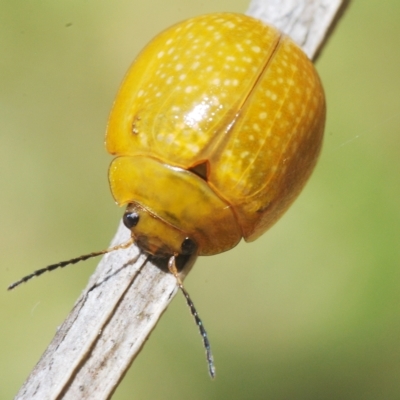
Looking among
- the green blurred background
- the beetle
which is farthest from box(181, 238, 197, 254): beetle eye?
the green blurred background

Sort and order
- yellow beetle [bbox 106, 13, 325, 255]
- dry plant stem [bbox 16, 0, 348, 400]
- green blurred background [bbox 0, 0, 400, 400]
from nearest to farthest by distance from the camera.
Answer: dry plant stem [bbox 16, 0, 348, 400] → yellow beetle [bbox 106, 13, 325, 255] → green blurred background [bbox 0, 0, 400, 400]

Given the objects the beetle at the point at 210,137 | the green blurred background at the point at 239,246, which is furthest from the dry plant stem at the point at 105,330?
the green blurred background at the point at 239,246

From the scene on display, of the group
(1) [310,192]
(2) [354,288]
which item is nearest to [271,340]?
(2) [354,288]

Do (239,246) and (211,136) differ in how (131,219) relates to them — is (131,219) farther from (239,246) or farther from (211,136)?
(239,246)

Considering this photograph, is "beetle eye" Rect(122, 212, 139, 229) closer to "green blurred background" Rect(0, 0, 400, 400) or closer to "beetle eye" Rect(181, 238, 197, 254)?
"beetle eye" Rect(181, 238, 197, 254)

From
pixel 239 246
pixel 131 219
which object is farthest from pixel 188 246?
pixel 239 246

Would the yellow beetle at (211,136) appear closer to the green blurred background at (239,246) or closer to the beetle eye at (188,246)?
the beetle eye at (188,246)

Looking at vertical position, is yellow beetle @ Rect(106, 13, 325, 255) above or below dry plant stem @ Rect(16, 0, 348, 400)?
above
